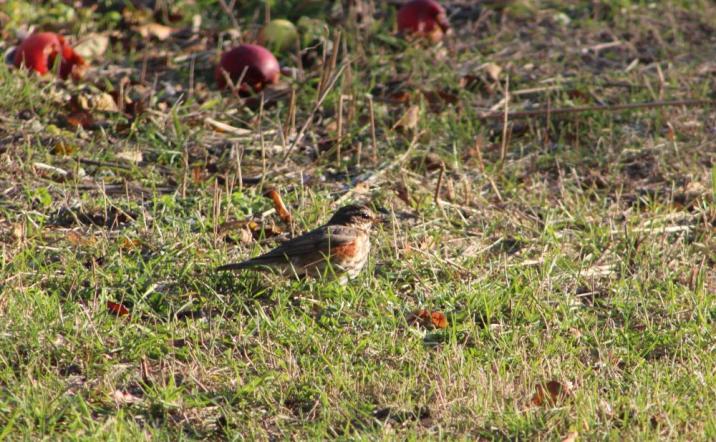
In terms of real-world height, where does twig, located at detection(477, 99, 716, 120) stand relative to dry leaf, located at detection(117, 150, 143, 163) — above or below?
below

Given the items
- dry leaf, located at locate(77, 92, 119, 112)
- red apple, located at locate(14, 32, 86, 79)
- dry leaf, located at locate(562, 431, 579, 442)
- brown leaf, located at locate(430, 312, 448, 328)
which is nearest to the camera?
dry leaf, located at locate(562, 431, 579, 442)

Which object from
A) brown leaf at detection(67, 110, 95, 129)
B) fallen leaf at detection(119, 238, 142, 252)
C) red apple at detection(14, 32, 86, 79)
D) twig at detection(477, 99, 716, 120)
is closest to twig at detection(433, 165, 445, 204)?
twig at detection(477, 99, 716, 120)

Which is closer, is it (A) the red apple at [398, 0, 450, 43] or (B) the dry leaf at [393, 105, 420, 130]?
(B) the dry leaf at [393, 105, 420, 130]

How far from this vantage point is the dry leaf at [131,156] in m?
7.52

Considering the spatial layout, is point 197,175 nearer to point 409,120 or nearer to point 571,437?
point 409,120

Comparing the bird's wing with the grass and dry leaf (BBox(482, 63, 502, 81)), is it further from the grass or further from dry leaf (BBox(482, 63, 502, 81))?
dry leaf (BBox(482, 63, 502, 81))

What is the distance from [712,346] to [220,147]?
12.7 ft

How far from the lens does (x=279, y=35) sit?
9320mm

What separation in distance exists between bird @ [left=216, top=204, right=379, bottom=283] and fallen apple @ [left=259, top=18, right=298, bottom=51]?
3.51 metres

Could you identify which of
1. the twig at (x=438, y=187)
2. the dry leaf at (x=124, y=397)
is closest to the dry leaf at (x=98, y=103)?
the twig at (x=438, y=187)

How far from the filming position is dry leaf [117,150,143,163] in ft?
24.7

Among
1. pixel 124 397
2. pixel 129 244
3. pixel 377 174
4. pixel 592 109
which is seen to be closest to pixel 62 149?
pixel 129 244

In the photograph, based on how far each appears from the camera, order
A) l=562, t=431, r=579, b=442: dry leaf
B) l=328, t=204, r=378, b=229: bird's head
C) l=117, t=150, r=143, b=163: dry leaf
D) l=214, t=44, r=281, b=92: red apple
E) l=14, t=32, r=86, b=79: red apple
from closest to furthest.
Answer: l=562, t=431, r=579, b=442: dry leaf → l=328, t=204, r=378, b=229: bird's head → l=117, t=150, r=143, b=163: dry leaf → l=14, t=32, r=86, b=79: red apple → l=214, t=44, r=281, b=92: red apple

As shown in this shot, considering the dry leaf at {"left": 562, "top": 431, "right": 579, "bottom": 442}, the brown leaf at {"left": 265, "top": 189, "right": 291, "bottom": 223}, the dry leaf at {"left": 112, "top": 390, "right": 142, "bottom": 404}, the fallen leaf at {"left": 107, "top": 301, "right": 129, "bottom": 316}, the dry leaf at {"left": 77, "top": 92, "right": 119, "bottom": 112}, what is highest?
the dry leaf at {"left": 562, "top": 431, "right": 579, "bottom": 442}
